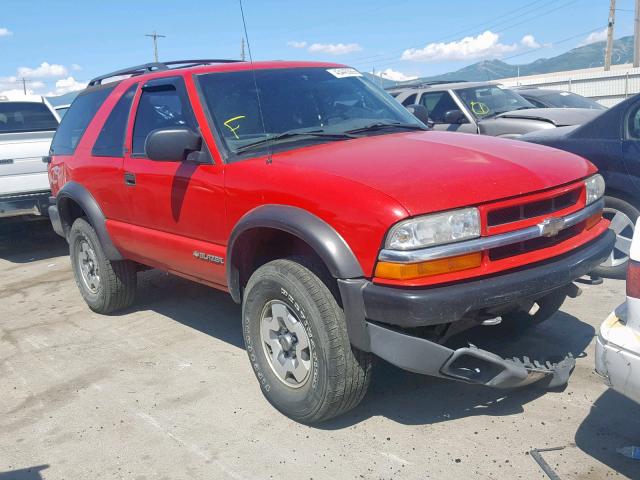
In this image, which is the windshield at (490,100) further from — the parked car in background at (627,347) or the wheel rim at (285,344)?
the parked car in background at (627,347)

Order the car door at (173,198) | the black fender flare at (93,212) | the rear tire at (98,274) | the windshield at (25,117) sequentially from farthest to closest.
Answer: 1. the windshield at (25,117)
2. the rear tire at (98,274)
3. the black fender flare at (93,212)
4. the car door at (173,198)

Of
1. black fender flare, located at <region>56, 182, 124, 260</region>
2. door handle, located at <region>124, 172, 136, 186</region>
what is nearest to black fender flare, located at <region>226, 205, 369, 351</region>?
door handle, located at <region>124, 172, 136, 186</region>

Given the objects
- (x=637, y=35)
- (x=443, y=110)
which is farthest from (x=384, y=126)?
(x=637, y=35)

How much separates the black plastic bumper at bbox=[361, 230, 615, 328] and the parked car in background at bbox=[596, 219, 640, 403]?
42 cm

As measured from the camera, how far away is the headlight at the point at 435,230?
2949 millimetres

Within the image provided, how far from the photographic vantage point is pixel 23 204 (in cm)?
791

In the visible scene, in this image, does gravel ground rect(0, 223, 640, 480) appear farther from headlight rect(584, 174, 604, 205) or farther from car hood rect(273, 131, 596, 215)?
car hood rect(273, 131, 596, 215)

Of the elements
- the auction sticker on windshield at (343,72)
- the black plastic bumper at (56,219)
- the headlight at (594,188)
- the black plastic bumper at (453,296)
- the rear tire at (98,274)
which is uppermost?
the auction sticker on windshield at (343,72)

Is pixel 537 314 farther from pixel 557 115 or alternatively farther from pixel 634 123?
pixel 557 115

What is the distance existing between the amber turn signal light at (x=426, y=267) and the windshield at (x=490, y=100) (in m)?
7.26

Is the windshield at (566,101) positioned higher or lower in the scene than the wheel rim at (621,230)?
higher

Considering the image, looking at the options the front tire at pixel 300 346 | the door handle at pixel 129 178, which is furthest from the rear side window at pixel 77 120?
the front tire at pixel 300 346

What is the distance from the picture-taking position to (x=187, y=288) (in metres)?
6.55

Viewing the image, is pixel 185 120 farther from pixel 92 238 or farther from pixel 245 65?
pixel 92 238
